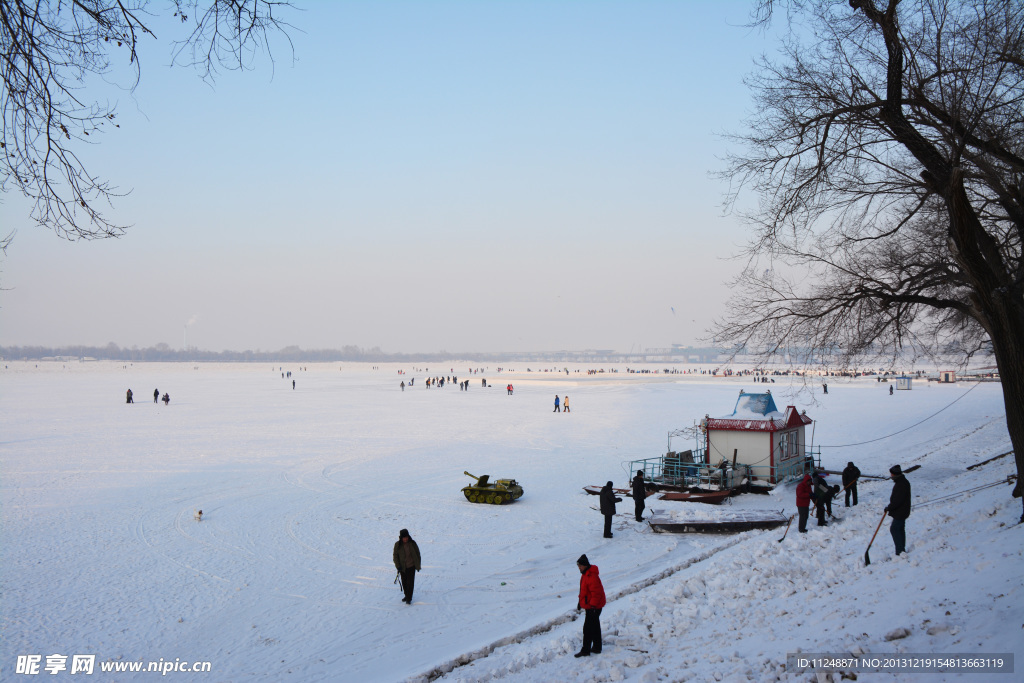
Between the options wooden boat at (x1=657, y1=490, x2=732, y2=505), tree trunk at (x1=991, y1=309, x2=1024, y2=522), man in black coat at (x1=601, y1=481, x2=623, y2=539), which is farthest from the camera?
wooden boat at (x1=657, y1=490, x2=732, y2=505)

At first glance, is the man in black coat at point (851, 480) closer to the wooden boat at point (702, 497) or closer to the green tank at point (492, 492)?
the wooden boat at point (702, 497)

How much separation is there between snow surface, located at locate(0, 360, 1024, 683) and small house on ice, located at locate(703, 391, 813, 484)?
1.09 m

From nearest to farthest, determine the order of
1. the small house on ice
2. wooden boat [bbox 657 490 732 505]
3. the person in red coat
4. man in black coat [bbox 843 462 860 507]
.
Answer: the person in red coat < man in black coat [bbox 843 462 860 507] < wooden boat [bbox 657 490 732 505] < the small house on ice

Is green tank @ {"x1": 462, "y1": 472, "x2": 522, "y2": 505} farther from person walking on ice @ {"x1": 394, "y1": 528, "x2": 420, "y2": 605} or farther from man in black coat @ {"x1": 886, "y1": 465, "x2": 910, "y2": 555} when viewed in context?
man in black coat @ {"x1": 886, "y1": 465, "x2": 910, "y2": 555}

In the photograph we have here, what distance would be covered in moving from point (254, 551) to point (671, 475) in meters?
12.8

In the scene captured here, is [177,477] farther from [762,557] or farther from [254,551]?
[762,557]

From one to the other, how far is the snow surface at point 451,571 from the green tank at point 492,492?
390 millimetres

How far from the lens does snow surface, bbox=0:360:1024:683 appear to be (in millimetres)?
7082

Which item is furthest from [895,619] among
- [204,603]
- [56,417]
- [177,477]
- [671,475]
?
[56,417]

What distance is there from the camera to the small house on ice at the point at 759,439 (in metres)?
19.1

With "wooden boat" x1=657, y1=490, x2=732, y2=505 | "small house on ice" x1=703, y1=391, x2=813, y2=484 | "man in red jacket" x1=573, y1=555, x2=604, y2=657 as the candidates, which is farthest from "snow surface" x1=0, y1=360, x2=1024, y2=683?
"small house on ice" x1=703, y1=391, x2=813, y2=484

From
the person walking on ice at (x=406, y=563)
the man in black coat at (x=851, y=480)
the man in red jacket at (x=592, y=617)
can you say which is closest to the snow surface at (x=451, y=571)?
the man in red jacket at (x=592, y=617)

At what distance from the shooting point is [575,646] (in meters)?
7.81

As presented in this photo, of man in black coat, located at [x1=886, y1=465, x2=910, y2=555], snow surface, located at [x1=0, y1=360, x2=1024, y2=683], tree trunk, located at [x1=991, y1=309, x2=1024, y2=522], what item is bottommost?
snow surface, located at [x1=0, y1=360, x2=1024, y2=683]
